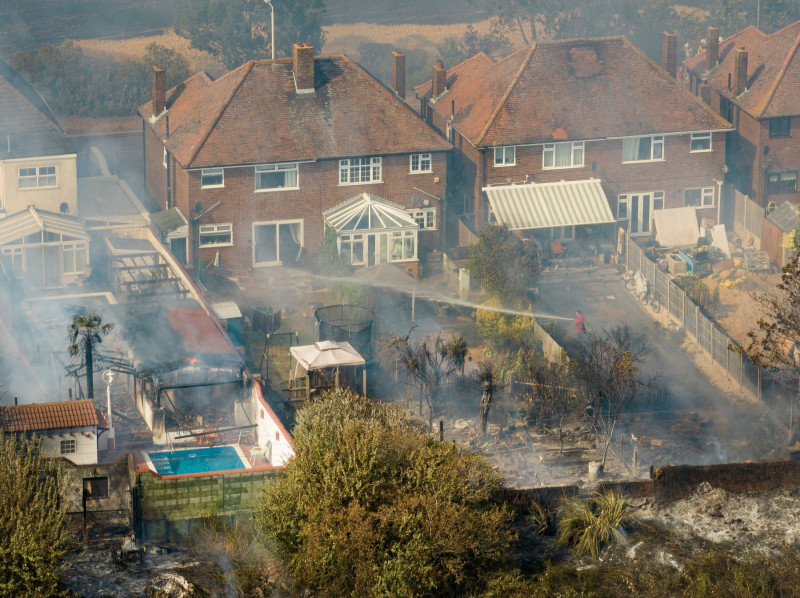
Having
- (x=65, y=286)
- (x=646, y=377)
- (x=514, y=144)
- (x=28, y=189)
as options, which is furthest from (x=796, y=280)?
(x=28, y=189)

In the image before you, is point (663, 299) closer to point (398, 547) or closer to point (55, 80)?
point (398, 547)

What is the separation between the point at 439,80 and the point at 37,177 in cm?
1760

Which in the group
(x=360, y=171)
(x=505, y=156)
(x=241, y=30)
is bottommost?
(x=360, y=171)

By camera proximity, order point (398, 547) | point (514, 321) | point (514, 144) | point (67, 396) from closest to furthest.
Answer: point (398, 547) → point (67, 396) → point (514, 321) → point (514, 144)

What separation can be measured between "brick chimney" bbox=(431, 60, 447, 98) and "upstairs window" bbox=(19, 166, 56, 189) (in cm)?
1687

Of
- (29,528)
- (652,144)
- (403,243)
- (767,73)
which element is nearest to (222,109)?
(403,243)

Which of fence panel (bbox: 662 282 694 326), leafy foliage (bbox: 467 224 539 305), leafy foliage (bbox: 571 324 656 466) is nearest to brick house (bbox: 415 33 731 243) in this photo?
leafy foliage (bbox: 467 224 539 305)

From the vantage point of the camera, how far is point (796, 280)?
123 feet

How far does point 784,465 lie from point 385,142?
22.5 meters

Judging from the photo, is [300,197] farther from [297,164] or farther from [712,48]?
[712,48]

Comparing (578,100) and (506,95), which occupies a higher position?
(506,95)

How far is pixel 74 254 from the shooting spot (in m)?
51.2

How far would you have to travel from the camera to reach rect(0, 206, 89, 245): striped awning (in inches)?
1991

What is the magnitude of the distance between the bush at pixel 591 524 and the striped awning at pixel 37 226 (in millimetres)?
23719
